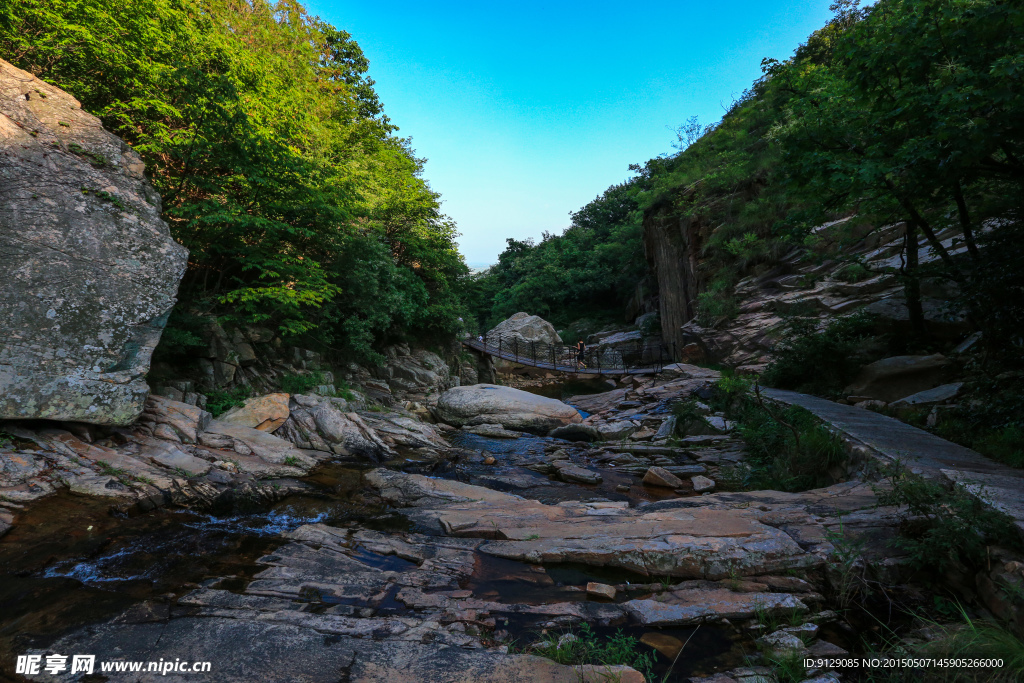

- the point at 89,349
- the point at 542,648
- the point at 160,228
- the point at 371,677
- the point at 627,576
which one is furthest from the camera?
the point at 160,228

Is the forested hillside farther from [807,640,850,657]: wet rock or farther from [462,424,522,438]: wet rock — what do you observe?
[462,424,522,438]: wet rock

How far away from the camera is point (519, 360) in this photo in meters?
21.6

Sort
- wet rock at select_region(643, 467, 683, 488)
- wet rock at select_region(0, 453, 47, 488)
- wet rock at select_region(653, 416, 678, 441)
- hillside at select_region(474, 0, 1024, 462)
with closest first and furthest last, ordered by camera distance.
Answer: wet rock at select_region(0, 453, 47, 488), hillside at select_region(474, 0, 1024, 462), wet rock at select_region(643, 467, 683, 488), wet rock at select_region(653, 416, 678, 441)

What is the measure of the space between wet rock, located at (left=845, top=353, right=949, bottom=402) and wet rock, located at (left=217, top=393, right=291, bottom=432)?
1070cm

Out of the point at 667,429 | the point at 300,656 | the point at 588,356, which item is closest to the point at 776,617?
the point at 300,656

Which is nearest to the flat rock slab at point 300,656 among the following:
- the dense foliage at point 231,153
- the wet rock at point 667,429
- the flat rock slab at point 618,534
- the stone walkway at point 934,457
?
the flat rock slab at point 618,534

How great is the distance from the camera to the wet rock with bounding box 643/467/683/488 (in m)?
6.73

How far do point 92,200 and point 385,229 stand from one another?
9610 mm

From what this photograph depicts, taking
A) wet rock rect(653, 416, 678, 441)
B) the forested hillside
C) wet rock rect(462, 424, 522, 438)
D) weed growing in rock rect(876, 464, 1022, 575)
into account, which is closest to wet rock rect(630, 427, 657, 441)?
wet rock rect(653, 416, 678, 441)

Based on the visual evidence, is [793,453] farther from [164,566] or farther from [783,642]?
[164,566]

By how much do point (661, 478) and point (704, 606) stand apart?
401 cm

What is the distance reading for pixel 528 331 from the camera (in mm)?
29172

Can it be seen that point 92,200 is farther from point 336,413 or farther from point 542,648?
point 542,648

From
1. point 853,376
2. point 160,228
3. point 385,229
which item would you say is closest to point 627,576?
point 160,228
